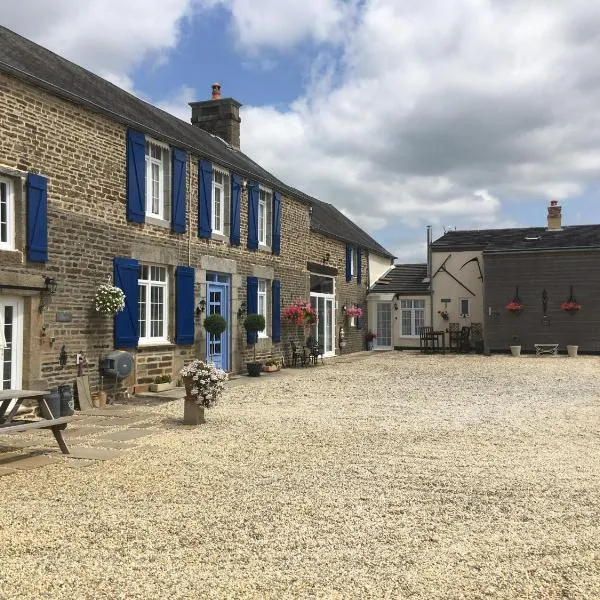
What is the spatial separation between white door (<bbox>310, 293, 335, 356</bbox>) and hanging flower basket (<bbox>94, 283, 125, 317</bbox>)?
967 cm

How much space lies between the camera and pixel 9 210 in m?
8.85

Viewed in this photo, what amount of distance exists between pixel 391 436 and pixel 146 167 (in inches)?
274

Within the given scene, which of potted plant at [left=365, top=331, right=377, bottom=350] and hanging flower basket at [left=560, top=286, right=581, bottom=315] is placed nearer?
hanging flower basket at [left=560, top=286, right=581, bottom=315]

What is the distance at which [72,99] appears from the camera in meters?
9.91

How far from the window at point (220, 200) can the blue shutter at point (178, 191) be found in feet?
5.50

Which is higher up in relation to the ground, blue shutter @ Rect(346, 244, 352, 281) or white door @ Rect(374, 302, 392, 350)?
blue shutter @ Rect(346, 244, 352, 281)

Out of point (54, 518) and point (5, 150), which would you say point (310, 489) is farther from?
point (5, 150)

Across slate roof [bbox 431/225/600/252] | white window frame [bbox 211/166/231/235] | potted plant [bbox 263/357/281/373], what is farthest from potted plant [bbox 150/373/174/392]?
slate roof [bbox 431/225/600/252]

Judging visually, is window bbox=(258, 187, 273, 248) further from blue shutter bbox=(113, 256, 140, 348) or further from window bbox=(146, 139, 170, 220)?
blue shutter bbox=(113, 256, 140, 348)

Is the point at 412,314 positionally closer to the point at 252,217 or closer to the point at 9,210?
the point at 252,217

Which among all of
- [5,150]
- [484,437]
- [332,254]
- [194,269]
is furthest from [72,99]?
[332,254]

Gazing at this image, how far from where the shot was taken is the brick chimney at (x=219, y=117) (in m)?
18.8

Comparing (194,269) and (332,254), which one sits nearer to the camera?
(194,269)

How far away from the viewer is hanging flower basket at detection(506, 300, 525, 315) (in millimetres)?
22000
